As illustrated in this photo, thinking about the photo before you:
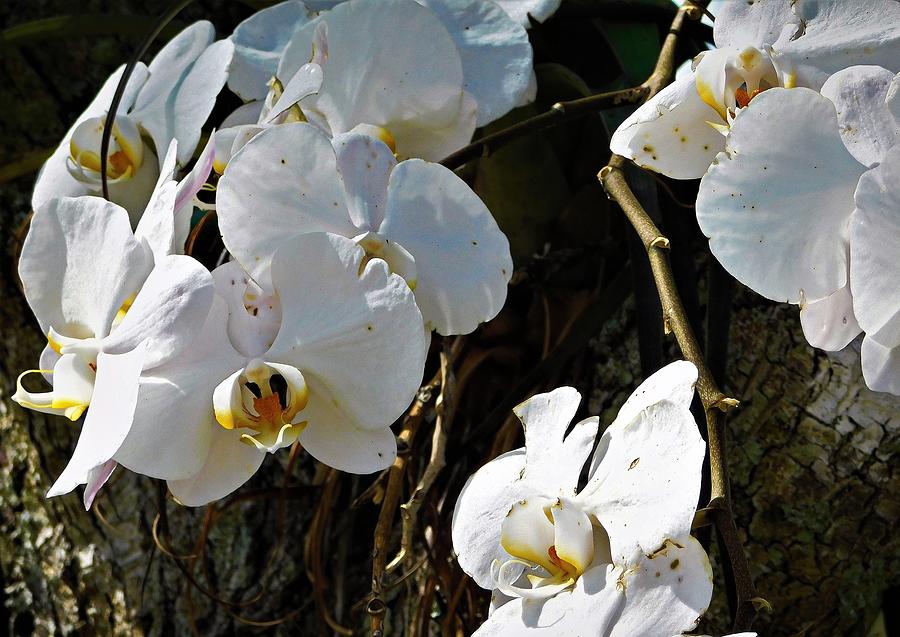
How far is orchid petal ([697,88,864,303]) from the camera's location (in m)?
0.33

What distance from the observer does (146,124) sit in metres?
0.52

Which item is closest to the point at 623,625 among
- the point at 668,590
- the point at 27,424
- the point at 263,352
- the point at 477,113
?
the point at 668,590

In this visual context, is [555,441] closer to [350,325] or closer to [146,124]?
[350,325]

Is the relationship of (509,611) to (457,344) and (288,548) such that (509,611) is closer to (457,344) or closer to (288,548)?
(457,344)

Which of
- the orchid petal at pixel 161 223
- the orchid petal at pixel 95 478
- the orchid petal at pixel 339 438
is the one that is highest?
the orchid petal at pixel 161 223

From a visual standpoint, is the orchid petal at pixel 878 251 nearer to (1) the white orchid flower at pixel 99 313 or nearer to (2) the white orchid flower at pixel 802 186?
(2) the white orchid flower at pixel 802 186

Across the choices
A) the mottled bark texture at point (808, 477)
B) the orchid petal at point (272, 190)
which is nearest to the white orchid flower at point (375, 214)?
the orchid petal at point (272, 190)

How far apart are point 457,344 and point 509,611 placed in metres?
0.28

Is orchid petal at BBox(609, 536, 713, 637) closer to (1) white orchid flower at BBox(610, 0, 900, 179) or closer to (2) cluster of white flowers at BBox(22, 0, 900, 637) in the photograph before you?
(2) cluster of white flowers at BBox(22, 0, 900, 637)

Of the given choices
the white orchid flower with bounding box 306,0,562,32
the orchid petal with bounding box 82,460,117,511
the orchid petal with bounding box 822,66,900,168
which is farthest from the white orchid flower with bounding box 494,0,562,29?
the orchid petal with bounding box 82,460,117,511

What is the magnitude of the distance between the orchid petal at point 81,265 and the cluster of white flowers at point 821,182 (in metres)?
0.23

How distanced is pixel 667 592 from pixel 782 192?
0.15 metres

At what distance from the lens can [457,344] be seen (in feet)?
1.89

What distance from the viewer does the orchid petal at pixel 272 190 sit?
0.36 meters
